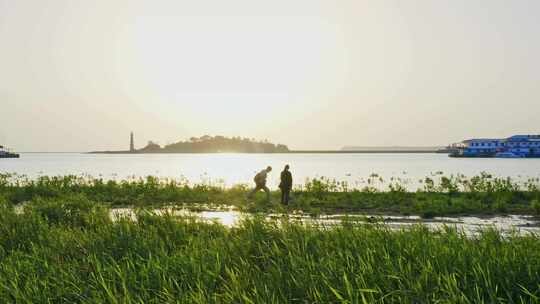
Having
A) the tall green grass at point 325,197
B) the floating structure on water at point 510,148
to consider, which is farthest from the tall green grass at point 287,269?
the floating structure on water at point 510,148

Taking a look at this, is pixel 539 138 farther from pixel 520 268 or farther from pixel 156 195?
pixel 520 268

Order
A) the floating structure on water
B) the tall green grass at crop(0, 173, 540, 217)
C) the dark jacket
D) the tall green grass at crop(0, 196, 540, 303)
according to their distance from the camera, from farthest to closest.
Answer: the floating structure on water < the dark jacket < the tall green grass at crop(0, 173, 540, 217) < the tall green grass at crop(0, 196, 540, 303)

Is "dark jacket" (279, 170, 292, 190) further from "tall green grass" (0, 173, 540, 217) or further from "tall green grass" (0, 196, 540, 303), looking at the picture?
"tall green grass" (0, 196, 540, 303)

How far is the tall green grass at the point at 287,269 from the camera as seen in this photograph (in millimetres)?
5859

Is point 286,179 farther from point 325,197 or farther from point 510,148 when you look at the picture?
point 510,148

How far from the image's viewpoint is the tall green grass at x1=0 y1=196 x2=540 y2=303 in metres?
5.86

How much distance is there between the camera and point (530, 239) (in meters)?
8.10

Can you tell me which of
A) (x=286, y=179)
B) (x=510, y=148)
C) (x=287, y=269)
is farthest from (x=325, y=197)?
(x=510, y=148)

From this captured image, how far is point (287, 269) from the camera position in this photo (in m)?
7.05

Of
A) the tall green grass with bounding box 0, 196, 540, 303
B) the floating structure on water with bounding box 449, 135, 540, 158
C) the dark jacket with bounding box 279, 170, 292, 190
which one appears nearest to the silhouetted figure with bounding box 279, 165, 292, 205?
the dark jacket with bounding box 279, 170, 292, 190

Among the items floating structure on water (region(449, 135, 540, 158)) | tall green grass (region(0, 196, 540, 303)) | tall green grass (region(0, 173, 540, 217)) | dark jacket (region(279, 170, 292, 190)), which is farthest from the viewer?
floating structure on water (region(449, 135, 540, 158))

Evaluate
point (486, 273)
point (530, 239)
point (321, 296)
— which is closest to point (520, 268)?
point (486, 273)

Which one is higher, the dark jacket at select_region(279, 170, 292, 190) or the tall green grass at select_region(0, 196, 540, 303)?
the dark jacket at select_region(279, 170, 292, 190)

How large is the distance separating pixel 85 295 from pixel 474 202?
18783mm
